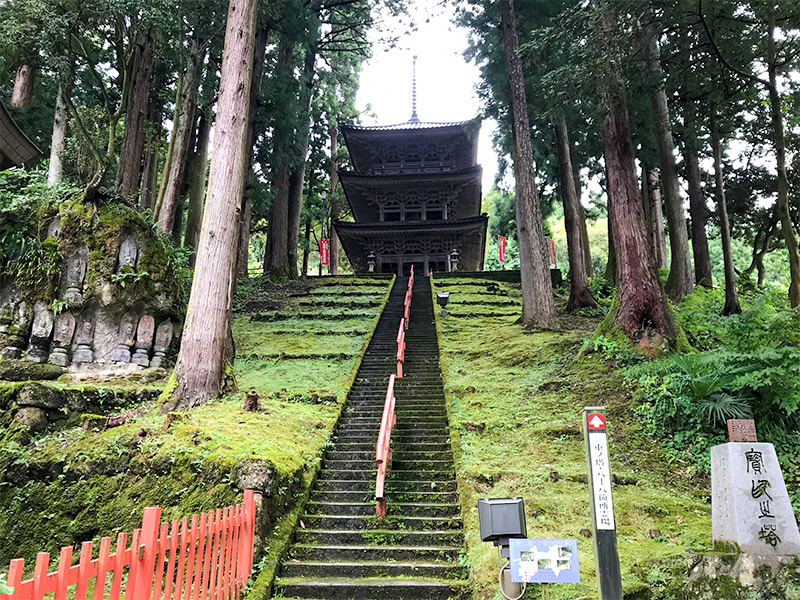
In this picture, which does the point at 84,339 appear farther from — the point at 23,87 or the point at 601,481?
the point at 23,87

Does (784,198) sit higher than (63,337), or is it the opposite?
(784,198)

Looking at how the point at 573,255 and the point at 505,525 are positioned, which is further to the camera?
the point at 573,255

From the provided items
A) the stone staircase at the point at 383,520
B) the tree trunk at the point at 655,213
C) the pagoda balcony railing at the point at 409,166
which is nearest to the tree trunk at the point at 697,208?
the tree trunk at the point at 655,213

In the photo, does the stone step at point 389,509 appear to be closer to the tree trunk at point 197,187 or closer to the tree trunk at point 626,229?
the tree trunk at point 626,229

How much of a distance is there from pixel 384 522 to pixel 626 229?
6.30m

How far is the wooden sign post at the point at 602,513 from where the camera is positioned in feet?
11.2

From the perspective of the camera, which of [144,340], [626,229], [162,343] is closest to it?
[144,340]

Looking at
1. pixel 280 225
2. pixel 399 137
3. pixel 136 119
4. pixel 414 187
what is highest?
pixel 399 137

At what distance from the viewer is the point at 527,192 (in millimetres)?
12969

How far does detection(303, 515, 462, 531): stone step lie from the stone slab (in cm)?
251

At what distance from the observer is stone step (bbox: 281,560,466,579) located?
4.82 metres

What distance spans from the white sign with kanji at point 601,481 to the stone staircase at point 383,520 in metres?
1.55

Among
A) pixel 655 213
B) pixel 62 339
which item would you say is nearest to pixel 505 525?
pixel 62 339

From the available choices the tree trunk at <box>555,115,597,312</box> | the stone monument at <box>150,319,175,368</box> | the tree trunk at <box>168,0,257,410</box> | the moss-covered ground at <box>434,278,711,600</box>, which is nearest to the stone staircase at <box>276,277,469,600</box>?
the moss-covered ground at <box>434,278,711,600</box>
